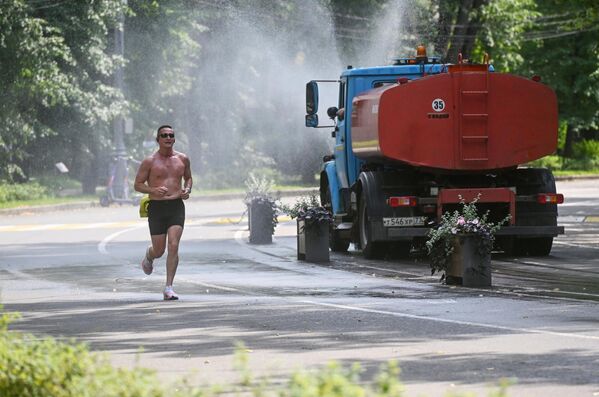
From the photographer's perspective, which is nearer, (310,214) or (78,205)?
(310,214)

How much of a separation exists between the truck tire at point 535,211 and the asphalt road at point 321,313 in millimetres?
526

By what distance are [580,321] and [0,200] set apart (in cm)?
3487

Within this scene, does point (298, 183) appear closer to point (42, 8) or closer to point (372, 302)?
point (42, 8)

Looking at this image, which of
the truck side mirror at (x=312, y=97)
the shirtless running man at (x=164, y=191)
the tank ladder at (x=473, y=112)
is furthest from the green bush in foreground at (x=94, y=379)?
the truck side mirror at (x=312, y=97)

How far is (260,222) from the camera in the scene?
27.8 metres

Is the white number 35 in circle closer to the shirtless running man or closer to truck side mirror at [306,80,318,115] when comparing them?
truck side mirror at [306,80,318,115]

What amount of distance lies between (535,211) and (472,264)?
5.40 metres

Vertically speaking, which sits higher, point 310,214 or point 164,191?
point 164,191

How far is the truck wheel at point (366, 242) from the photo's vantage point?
75.8 ft

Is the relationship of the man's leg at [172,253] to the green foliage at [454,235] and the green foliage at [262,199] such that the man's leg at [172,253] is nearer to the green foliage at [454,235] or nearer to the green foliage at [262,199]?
the green foliage at [454,235]

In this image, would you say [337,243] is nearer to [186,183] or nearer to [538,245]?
[538,245]

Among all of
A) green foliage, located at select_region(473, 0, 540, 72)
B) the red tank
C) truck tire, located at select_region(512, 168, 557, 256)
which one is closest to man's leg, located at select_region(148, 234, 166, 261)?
the red tank

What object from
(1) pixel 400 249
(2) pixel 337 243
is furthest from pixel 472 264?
(2) pixel 337 243

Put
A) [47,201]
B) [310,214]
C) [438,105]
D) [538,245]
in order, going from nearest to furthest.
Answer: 1. [438,105]
2. [310,214]
3. [538,245]
4. [47,201]
